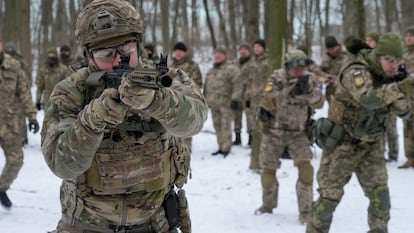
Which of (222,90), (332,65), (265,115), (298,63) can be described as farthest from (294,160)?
(222,90)

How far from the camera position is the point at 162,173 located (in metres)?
2.38

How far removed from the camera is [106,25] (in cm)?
219

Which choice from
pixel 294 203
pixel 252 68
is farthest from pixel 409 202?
pixel 252 68

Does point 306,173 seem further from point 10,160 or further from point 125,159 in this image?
point 125,159

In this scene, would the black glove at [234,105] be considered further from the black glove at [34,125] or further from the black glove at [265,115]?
the black glove at [34,125]

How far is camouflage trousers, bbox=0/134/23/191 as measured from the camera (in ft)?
18.9

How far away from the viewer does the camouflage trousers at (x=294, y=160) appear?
5.39 metres

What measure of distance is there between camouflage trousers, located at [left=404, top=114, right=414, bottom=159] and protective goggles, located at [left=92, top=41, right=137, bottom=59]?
21.9ft

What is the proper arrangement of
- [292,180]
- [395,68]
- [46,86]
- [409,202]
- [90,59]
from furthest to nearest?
[46,86] → [292,180] → [409,202] → [395,68] → [90,59]

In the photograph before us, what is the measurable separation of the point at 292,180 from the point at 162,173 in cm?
520

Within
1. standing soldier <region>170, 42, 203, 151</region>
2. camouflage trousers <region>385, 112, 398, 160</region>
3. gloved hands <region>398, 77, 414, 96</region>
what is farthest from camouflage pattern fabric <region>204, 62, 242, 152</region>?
gloved hands <region>398, 77, 414, 96</region>

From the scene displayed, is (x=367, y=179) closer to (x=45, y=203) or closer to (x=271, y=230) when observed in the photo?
(x=271, y=230)

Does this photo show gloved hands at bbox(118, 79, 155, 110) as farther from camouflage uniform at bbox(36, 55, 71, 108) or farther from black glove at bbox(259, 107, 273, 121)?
camouflage uniform at bbox(36, 55, 71, 108)

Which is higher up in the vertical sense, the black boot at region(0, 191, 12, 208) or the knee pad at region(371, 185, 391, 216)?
the knee pad at region(371, 185, 391, 216)
